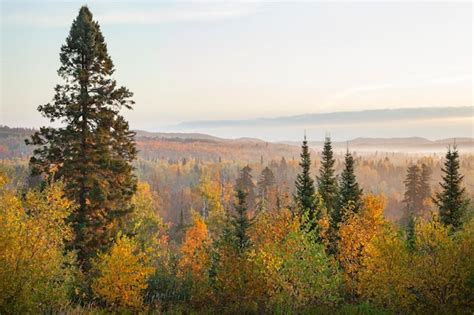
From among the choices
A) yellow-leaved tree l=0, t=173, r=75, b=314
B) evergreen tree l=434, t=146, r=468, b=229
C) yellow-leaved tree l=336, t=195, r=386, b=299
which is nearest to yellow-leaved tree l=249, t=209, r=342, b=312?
yellow-leaved tree l=336, t=195, r=386, b=299

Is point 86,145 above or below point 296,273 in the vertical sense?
above

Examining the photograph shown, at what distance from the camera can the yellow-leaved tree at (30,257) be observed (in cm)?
1621

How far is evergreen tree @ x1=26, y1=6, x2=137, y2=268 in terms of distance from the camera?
26.1 metres

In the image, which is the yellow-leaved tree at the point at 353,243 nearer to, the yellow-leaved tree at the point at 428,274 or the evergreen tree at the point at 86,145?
the yellow-leaved tree at the point at 428,274

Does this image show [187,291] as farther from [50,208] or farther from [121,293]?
[50,208]

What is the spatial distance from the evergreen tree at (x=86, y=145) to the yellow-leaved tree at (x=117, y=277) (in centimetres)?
105

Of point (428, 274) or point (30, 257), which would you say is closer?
point (30, 257)

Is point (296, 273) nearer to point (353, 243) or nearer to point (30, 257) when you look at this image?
point (353, 243)

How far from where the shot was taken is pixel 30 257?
57.3 ft

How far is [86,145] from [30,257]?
1025cm

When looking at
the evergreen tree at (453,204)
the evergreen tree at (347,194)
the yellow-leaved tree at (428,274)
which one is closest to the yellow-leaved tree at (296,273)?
the yellow-leaved tree at (428,274)

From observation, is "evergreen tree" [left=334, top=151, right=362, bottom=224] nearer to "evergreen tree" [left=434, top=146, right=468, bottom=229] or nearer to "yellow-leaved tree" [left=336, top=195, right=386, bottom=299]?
"yellow-leaved tree" [left=336, top=195, right=386, bottom=299]

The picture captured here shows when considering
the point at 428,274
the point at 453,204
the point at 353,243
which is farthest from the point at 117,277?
the point at 453,204

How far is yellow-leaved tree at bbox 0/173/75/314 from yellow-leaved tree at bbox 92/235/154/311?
21.2 ft
